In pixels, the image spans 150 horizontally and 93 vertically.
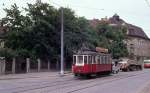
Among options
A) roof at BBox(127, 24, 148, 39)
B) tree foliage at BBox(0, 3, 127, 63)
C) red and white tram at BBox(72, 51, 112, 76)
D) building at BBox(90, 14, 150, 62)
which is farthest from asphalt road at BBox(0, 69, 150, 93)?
roof at BBox(127, 24, 148, 39)

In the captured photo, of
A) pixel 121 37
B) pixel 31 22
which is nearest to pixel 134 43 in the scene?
pixel 121 37

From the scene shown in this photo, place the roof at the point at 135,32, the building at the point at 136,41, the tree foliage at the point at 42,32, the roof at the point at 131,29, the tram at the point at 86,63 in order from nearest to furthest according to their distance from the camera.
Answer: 1. the tram at the point at 86,63
2. the tree foliage at the point at 42,32
3. the roof at the point at 131,29
4. the building at the point at 136,41
5. the roof at the point at 135,32

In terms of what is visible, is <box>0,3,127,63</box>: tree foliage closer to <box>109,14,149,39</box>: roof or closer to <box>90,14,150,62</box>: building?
<box>90,14,150,62</box>: building

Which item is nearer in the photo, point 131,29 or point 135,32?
point 131,29

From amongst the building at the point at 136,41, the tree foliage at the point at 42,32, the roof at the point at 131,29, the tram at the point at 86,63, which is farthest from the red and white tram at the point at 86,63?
the roof at the point at 131,29

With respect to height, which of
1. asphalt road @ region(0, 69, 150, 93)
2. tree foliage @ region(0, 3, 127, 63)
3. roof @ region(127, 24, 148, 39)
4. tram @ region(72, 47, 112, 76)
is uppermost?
roof @ region(127, 24, 148, 39)

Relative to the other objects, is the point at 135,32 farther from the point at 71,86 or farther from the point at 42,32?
the point at 71,86

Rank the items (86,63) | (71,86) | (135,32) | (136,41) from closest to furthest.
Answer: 1. (71,86)
2. (86,63)
3. (135,32)
4. (136,41)

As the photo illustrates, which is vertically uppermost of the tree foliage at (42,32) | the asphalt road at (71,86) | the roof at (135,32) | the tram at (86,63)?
the roof at (135,32)

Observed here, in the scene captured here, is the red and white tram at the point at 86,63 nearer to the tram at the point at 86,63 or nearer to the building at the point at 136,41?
the tram at the point at 86,63

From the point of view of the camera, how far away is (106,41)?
75.5m

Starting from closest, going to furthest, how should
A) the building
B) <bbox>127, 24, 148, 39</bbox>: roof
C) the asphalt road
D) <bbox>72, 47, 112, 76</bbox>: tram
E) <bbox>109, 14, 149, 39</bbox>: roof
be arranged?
the asphalt road, <bbox>72, 47, 112, 76</bbox>: tram, <bbox>109, 14, 149, 39</bbox>: roof, the building, <bbox>127, 24, 148, 39</bbox>: roof

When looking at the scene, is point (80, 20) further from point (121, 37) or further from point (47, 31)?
point (121, 37)

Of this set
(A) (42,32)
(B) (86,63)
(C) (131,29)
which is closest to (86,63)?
(B) (86,63)
